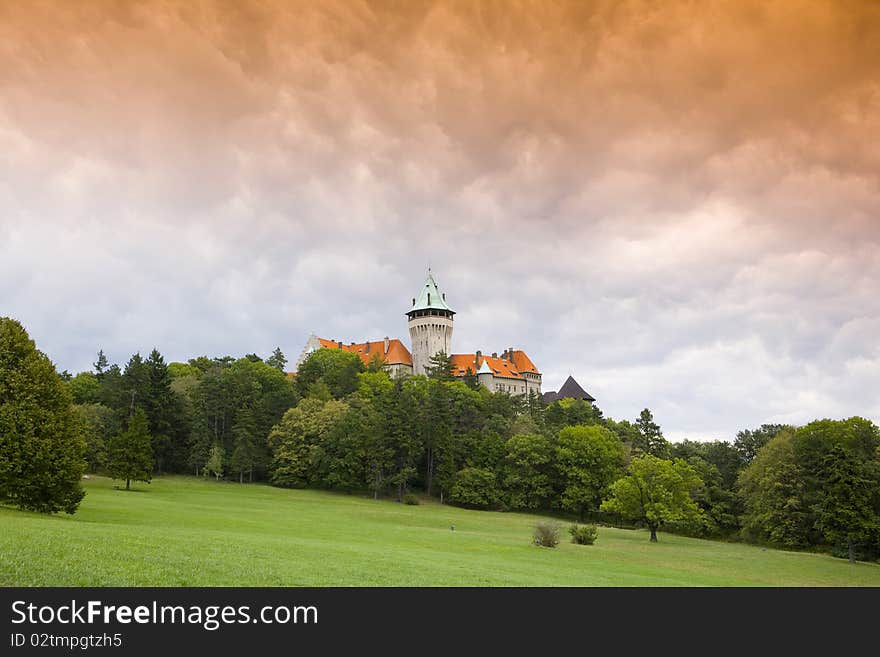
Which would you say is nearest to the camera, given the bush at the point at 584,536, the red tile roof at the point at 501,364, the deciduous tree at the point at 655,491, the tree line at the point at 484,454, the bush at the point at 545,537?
the bush at the point at 545,537

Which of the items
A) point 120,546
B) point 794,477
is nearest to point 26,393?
point 120,546

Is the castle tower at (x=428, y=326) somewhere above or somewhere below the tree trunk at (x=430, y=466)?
above

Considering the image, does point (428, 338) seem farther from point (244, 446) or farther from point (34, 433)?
point (34, 433)

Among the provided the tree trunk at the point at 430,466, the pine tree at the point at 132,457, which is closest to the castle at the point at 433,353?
the tree trunk at the point at 430,466

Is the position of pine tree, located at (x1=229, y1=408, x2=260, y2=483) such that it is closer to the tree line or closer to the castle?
the tree line

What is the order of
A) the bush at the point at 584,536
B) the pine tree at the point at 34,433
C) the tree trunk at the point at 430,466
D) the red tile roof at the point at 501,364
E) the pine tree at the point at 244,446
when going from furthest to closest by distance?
1. the red tile roof at the point at 501,364
2. the tree trunk at the point at 430,466
3. the pine tree at the point at 244,446
4. the bush at the point at 584,536
5. the pine tree at the point at 34,433

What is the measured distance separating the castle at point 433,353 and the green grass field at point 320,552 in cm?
6217

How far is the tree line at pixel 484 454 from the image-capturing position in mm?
54000

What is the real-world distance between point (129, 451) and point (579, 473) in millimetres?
44866

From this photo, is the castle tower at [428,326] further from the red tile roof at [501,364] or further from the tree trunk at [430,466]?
the tree trunk at [430,466]

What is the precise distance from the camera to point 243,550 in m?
20.4

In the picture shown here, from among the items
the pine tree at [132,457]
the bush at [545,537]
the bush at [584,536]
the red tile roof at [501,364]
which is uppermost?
the red tile roof at [501,364]

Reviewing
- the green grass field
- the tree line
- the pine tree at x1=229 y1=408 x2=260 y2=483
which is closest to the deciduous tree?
the tree line
